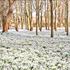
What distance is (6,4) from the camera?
30.3 m

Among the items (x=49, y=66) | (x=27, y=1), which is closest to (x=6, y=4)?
(x=27, y=1)

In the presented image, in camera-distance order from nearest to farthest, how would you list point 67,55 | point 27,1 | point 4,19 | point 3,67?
point 3,67 → point 67,55 → point 4,19 → point 27,1

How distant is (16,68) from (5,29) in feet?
69.2

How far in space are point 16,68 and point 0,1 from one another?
2281 centimetres

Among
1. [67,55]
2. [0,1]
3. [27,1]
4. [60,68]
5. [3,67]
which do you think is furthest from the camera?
[27,1]

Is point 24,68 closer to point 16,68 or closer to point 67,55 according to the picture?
point 16,68

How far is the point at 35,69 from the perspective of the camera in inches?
297

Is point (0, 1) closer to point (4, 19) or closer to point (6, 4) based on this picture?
point (6, 4)

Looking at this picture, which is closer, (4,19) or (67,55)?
(67,55)

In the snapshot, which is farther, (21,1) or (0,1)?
(21,1)

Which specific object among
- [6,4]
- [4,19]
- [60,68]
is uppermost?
[6,4]

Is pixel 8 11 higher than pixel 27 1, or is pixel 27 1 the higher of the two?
pixel 27 1

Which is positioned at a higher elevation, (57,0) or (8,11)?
(57,0)

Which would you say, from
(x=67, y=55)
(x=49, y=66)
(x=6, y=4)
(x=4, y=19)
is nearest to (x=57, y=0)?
(x=6, y=4)
